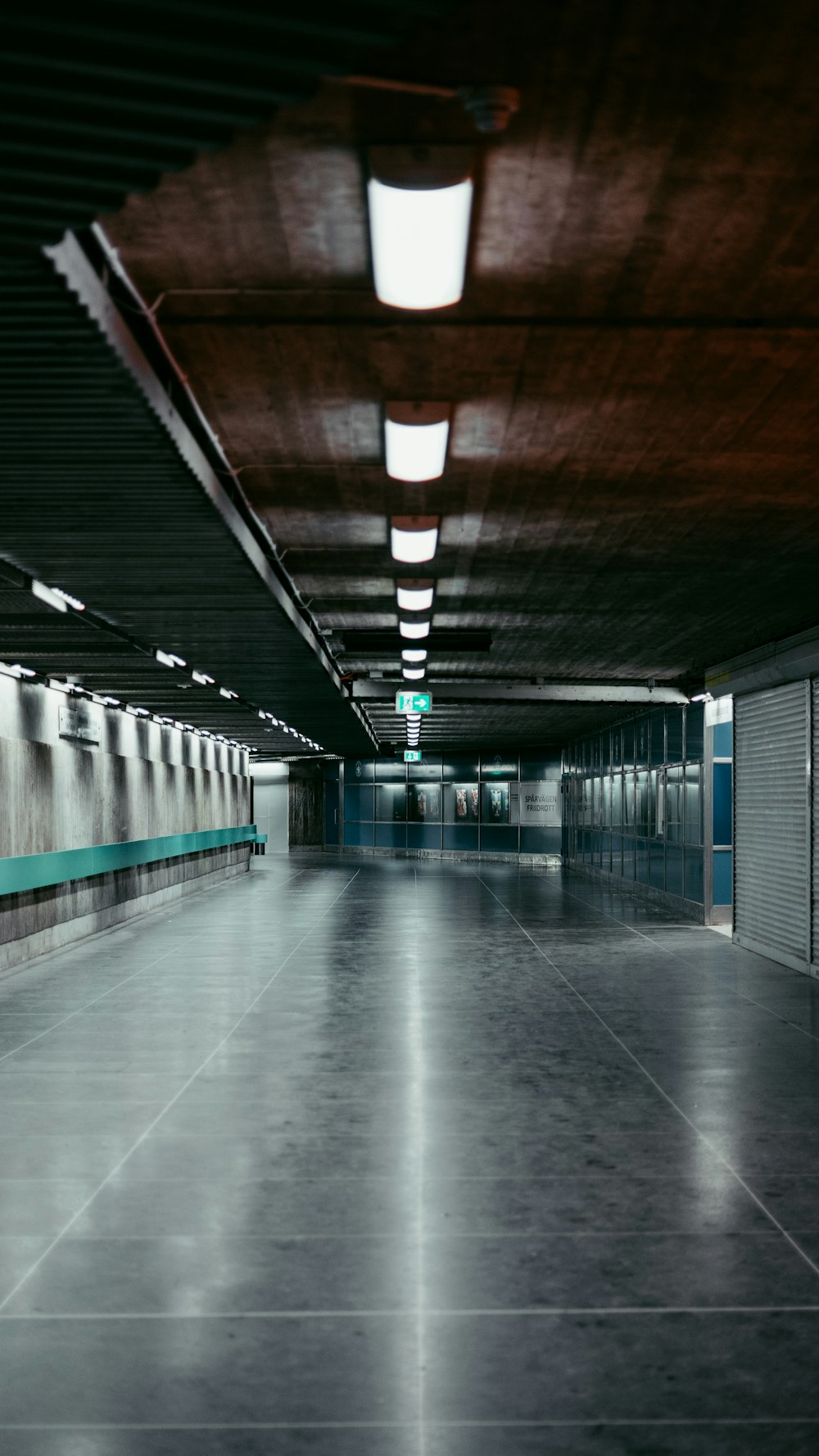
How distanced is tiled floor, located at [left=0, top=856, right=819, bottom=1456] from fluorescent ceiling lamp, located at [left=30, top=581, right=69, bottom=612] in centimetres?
325

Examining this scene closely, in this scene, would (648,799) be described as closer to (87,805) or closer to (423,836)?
(87,805)

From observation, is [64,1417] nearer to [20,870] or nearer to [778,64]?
[778,64]

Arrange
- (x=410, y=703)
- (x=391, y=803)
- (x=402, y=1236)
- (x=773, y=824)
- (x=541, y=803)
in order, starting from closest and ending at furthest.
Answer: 1. (x=402, y=1236)
2. (x=773, y=824)
3. (x=410, y=703)
4. (x=541, y=803)
5. (x=391, y=803)

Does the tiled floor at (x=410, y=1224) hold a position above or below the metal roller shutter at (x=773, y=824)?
below

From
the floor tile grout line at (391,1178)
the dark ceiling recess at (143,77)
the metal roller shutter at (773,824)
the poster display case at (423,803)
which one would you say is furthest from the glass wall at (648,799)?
the dark ceiling recess at (143,77)

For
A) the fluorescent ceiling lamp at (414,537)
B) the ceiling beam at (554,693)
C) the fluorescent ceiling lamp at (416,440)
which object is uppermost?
the fluorescent ceiling lamp at (416,440)

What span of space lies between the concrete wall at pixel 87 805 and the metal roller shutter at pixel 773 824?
28.2 feet

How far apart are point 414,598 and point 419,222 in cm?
766

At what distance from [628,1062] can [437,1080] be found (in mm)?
1438

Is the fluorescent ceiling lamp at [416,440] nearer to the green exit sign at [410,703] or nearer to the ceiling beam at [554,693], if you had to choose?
the green exit sign at [410,703]

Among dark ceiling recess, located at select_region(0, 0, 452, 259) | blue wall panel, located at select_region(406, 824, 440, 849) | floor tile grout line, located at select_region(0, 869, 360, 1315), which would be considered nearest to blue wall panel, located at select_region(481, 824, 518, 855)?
blue wall panel, located at select_region(406, 824, 440, 849)

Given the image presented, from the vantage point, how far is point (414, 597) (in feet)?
38.5

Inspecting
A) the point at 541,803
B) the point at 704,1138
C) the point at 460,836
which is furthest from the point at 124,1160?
the point at 460,836

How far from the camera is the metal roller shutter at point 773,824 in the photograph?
13594 mm
